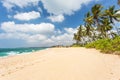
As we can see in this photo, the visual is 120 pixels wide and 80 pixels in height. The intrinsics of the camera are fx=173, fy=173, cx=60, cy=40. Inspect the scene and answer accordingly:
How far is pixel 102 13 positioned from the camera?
4156cm

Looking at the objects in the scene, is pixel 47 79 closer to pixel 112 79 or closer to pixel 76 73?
pixel 76 73

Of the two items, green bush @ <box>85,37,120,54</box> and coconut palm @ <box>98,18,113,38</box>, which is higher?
coconut palm @ <box>98,18,113,38</box>

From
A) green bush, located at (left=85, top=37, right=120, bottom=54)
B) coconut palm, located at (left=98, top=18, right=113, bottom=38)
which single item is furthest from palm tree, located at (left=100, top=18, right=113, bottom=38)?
green bush, located at (left=85, top=37, right=120, bottom=54)

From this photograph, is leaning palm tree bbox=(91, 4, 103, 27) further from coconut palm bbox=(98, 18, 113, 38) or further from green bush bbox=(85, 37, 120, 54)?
green bush bbox=(85, 37, 120, 54)

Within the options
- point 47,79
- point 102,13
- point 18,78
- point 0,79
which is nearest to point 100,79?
point 47,79

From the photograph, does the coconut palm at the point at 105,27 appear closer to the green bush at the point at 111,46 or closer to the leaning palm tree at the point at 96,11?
the leaning palm tree at the point at 96,11

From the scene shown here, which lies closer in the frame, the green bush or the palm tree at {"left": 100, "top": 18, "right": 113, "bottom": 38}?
the green bush

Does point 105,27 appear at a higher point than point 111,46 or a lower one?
higher

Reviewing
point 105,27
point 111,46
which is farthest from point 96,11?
point 111,46

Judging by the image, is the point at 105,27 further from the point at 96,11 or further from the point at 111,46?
the point at 111,46

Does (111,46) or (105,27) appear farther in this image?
(105,27)

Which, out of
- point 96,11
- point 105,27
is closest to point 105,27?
point 105,27

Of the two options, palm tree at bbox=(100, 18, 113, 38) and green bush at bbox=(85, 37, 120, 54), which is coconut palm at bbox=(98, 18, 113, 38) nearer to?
palm tree at bbox=(100, 18, 113, 38)

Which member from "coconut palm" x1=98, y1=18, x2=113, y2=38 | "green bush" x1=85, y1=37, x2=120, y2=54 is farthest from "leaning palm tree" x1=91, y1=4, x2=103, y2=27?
"green bush" x1=85, y1=37, x2=120, y2=54
